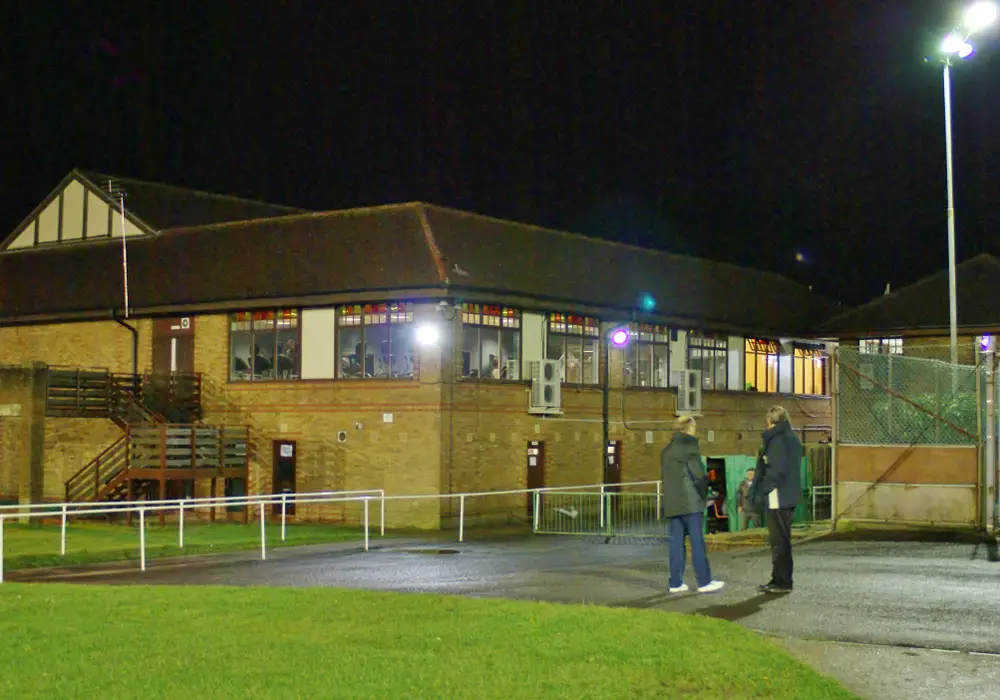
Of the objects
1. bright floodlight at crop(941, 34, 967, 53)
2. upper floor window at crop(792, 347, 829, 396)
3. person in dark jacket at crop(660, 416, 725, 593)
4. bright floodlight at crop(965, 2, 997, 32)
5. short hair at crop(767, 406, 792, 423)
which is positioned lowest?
person in dark jacket at crop(660, 416, 725, 593)

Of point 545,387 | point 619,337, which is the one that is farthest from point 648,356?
point 619,337

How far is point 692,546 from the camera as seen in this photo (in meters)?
12.2

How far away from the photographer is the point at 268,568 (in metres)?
16.8

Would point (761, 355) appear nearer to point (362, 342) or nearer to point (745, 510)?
point (362, 342)

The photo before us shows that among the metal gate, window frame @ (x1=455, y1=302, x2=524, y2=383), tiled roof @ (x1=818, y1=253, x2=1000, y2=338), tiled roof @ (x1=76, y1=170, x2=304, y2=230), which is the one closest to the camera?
the metal gate

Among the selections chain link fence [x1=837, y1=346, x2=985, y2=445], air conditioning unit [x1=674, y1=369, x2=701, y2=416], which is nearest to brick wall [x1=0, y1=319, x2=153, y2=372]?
air conditioning unit [x1=674, y1=369, x2=701, y2=416]

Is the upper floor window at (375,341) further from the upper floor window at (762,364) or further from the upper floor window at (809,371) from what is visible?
the upper floor window at (809,371)

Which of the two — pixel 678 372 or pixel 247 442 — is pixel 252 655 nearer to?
pixel 247 442

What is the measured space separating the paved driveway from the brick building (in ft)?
31.2

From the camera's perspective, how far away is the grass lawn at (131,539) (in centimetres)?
1939

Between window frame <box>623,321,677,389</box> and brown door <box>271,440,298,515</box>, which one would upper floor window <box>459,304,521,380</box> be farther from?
brown door <box>271,440,298,515</box>

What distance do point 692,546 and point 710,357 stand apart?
2753 cm

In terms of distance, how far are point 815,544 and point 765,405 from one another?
2451cm

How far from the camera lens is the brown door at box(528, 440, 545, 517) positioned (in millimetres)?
32781
